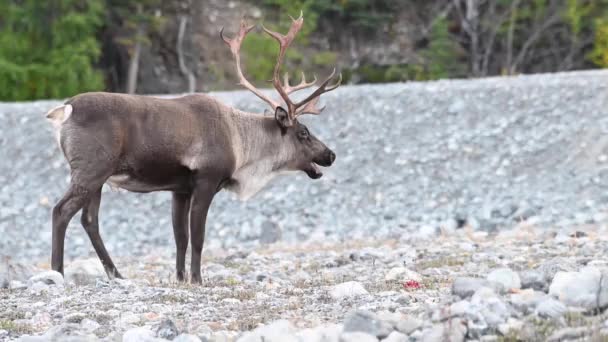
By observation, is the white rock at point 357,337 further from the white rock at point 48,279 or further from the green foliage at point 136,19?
the green foliage at point 136,19

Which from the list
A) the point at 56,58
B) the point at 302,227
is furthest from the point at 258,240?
the point at 56,58

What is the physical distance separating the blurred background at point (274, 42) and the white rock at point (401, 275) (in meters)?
22.3

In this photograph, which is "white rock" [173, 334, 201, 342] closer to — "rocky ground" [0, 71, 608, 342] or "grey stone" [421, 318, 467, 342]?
"rocky ground" [0, 71, 608, 342]

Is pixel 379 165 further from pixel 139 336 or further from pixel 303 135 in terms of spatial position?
Result: pixel 139 336

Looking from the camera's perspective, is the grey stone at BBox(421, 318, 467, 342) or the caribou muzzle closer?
the grey stone at BBox(421, 318, 467, 342)

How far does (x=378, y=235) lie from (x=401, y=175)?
260cm

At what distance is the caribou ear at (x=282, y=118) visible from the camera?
9570 millimetres

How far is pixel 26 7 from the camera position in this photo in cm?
2939

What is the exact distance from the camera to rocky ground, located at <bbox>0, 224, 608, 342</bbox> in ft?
17.0

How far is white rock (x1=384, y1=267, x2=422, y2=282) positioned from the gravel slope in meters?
5.05

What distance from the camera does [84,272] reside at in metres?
8.42

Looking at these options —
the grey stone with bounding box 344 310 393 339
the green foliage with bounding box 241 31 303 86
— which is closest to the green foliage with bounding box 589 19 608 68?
the green foliage with bounding box 241 31 303 86

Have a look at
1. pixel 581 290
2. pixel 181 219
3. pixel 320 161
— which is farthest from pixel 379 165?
pixel 581 290

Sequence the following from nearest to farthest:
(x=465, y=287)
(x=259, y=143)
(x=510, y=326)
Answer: (x=510, y=326), (x=465, y=287), (x=259, y=143)
